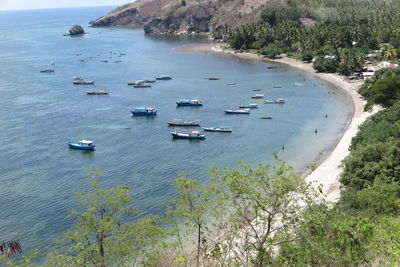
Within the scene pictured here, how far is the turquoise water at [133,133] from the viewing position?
60031 mm

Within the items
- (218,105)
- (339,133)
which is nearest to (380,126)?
(339,133)

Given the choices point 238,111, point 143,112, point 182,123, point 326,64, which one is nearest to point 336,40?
point 326,64

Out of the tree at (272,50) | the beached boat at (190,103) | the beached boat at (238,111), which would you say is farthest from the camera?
the tree at (272,50)

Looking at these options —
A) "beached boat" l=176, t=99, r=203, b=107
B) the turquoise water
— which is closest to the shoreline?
the turquoise water

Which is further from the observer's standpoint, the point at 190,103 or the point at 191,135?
the point at 190,103

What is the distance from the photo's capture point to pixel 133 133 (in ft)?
292

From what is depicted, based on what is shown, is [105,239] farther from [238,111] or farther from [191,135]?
[238,111]

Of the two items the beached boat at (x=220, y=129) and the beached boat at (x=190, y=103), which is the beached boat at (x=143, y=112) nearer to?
the beached boat at (x=190, y=103)

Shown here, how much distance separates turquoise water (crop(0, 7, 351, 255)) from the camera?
60.0m

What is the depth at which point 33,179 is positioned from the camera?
6612 centimetres

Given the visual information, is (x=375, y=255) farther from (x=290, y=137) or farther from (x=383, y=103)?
(x=383, y=103)

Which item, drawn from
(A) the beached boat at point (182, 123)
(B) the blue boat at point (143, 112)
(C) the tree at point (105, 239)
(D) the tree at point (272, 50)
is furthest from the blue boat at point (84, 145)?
(D) the tree at point (272, 50)

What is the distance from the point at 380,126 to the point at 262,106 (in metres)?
45.7

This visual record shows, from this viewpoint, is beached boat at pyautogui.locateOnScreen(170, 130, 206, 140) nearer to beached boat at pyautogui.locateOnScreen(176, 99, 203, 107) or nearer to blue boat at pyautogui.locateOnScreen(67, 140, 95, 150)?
blue boat at pyautogui.locateOnScreen(67, 140, 95, 150)
